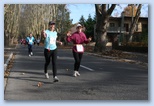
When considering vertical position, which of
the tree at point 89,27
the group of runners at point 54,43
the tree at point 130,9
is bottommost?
the group of runners at point 54,43

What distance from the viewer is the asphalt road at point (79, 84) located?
20.5 ft

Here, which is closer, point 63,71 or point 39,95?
point 39,95

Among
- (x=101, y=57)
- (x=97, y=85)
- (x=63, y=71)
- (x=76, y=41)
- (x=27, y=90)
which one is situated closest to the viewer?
(x=27, y=90)

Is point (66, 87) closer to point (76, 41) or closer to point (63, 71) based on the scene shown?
point (76, 41)

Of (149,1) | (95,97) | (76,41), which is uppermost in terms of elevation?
(149,1)

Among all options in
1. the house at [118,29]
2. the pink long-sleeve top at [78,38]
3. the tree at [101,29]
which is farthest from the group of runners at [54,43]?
the tree at [101,29]

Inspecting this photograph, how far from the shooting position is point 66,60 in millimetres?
9539

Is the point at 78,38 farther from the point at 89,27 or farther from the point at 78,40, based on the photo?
the point at 89,27

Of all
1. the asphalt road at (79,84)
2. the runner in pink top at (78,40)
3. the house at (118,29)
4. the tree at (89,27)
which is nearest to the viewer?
the asphalt road at (79,84)

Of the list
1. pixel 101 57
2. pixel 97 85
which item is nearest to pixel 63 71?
pixel 97 85

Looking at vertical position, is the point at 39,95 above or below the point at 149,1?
below

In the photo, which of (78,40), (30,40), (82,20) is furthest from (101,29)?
(30,40)

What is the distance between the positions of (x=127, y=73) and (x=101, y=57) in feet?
10.3

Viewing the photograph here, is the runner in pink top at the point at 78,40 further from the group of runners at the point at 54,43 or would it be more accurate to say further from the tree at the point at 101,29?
the tree at the point at 101,29
